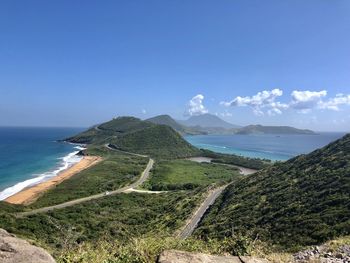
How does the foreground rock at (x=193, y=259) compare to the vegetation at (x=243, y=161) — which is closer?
the foreground rock at (x=193, y=259)

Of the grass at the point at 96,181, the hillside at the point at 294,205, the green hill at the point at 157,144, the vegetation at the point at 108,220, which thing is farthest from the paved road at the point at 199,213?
the green hill at the point at 157,144

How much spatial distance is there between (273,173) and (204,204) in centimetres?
1318

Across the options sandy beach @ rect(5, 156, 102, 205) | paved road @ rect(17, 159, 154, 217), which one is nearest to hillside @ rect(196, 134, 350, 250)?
paved road @ rect(17, 159, 154, 217)

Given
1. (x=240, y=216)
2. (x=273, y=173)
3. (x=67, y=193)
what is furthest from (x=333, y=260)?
(x=67, y=193)

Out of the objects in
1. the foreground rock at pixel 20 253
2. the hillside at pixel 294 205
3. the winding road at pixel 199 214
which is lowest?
the winding road at pixel 199 214

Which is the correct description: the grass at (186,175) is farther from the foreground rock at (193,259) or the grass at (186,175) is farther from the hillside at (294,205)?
the foreground rock at (193,259)

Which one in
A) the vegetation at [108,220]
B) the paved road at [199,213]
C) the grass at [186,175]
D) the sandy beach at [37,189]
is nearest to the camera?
the paved road at [199,213]

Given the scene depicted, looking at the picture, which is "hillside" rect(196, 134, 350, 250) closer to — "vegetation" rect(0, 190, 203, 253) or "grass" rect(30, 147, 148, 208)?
"vegetation" rect(0, 190, 203, 253)

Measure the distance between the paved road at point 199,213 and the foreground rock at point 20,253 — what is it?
23.9 metres

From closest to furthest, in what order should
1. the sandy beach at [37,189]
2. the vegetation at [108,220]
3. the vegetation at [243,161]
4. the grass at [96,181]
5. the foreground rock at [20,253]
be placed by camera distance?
the foreground rock at [20,253] < the vegetation at [108,220] < the sandy beach at [37,189] < the grass at [96,181] < the vegetation at [243,161]

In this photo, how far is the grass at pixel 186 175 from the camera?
7331 centimetres

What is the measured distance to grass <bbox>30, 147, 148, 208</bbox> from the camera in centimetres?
5910

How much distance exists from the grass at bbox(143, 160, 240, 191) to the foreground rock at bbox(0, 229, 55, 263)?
60.8 metres

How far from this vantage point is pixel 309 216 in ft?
86.9
